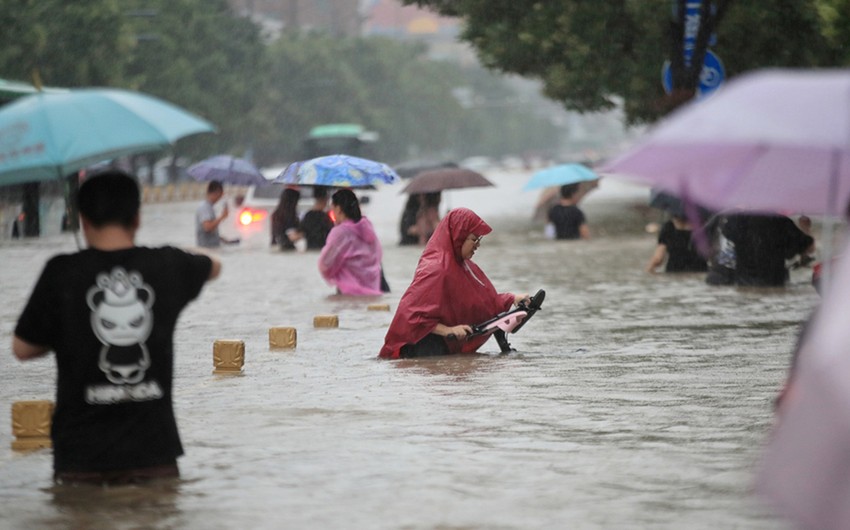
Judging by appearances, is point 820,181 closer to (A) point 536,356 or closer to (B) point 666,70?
(A) point 536,356

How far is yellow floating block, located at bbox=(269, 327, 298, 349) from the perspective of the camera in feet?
44.4

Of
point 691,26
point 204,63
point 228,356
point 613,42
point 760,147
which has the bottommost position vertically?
point 228,356

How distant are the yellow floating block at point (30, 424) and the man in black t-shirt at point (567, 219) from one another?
931 inches

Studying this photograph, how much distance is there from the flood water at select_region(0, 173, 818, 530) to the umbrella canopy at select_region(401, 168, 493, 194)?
6.82m

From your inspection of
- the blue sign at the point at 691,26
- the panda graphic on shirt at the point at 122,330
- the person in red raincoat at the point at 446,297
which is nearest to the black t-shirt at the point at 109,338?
the panda graphic on shirt at the point at 122,330

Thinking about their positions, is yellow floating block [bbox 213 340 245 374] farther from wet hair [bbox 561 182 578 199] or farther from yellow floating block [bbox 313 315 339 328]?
wet hair [bbox 561 182 578 199]

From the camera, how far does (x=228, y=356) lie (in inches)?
467

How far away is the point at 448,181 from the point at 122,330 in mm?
18528

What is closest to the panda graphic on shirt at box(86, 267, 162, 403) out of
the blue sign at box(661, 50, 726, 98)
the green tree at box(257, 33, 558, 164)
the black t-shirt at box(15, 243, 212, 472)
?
the black t-shirt at box(15, 243, 212, 472)

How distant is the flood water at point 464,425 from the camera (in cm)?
678

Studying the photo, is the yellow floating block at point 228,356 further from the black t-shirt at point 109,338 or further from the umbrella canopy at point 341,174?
the umbrella canopy at point 341,174

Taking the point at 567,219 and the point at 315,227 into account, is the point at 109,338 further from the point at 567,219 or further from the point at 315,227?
the point at 567,219

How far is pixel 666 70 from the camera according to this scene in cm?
2056

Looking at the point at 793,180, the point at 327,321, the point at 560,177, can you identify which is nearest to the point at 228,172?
the point at 560,177
